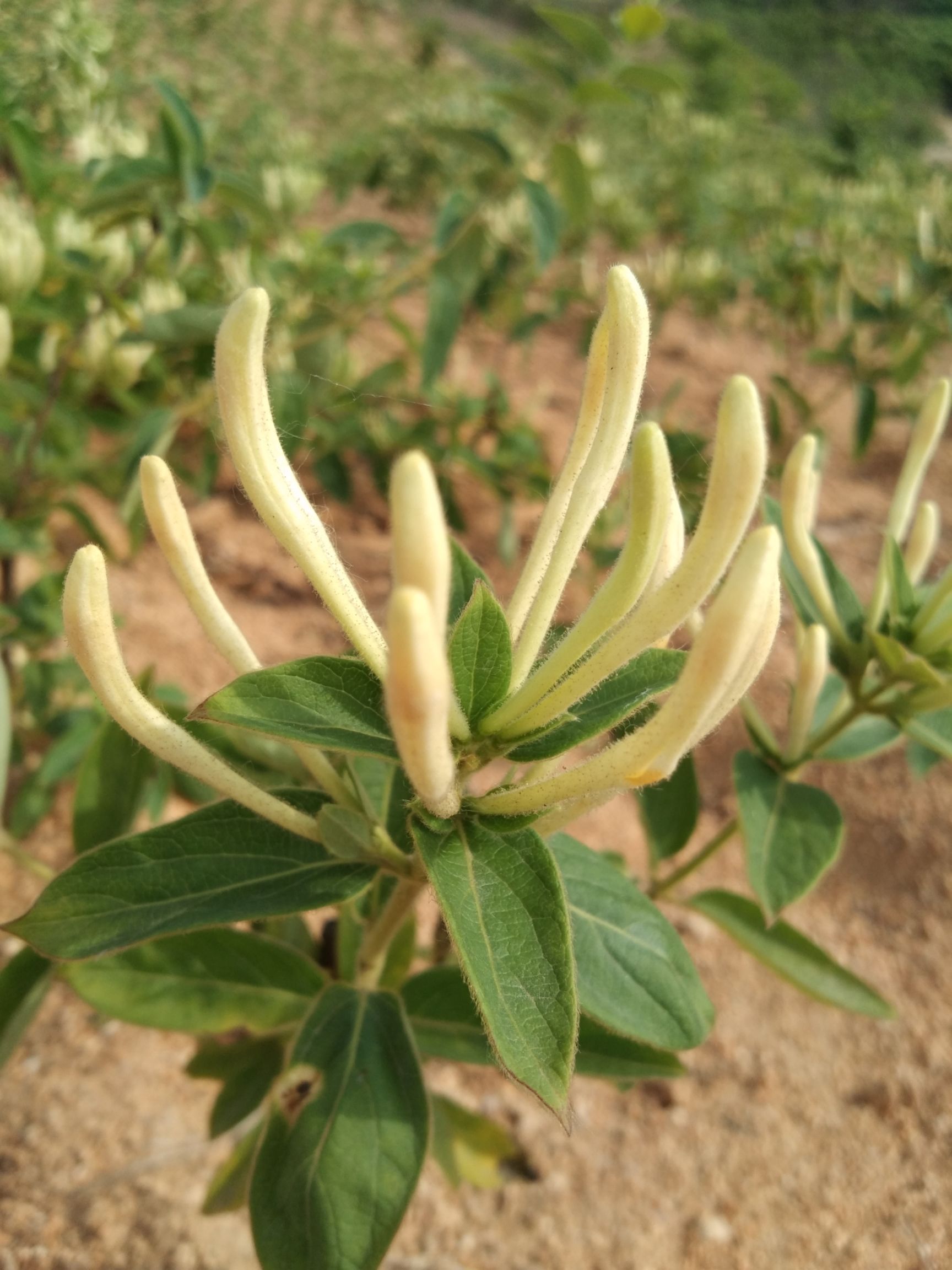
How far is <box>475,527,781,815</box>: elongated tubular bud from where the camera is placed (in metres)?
0.42

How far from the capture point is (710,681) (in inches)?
17.4

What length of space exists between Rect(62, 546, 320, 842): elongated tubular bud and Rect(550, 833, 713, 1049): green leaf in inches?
9.4

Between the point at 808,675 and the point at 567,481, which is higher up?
the point at 567,481

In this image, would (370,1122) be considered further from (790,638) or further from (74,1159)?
(790,638)

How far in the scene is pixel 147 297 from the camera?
186 cm

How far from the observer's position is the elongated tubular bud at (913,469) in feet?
3.18

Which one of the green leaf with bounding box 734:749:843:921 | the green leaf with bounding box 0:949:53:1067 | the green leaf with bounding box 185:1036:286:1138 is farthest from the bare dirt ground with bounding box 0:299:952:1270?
the green leaf with bounding box 734:749:843:921

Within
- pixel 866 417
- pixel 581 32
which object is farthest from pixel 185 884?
pixel 866 417

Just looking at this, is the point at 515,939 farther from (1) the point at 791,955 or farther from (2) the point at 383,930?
(1) the point at 791,955

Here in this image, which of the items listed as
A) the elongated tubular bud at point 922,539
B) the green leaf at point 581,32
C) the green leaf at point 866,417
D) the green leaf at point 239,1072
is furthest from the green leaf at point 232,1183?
the green leaf at point 866,417

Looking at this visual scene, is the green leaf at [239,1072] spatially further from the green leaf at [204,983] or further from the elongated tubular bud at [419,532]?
the elongated tubular bud at [419,532]

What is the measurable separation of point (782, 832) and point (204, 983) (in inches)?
22.9

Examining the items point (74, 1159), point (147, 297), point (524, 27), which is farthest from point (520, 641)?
point (524, 27)

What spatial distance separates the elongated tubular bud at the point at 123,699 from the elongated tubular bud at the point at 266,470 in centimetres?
10
